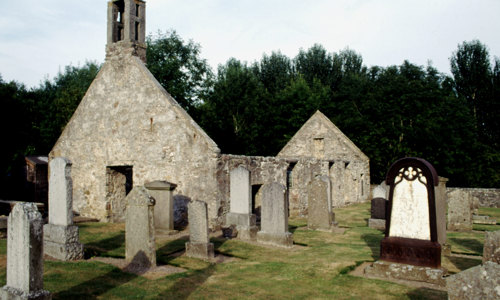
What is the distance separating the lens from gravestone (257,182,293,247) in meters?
10.5

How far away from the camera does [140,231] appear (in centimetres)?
788

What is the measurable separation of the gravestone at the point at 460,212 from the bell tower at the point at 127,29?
12.9m

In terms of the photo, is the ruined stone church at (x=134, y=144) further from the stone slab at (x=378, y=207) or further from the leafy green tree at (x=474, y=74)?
the leafy green tree at (x=474, y=74)

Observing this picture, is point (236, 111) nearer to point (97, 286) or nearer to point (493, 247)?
point (97, 286)

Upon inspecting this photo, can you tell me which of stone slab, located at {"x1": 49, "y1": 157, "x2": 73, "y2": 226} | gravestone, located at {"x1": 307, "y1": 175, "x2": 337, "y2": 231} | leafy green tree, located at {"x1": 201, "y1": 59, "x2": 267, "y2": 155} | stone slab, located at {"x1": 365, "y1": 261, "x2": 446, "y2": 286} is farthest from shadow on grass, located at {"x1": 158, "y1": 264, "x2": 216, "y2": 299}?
leafy green tree, located at {"x1": 201, "y1": 59, "x2": 267, "y2": 155}

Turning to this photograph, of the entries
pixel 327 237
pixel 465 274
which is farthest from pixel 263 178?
pixel 465 274

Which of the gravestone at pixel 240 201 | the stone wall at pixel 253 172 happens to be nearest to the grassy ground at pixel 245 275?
→ the gravestone at pixel 240 201

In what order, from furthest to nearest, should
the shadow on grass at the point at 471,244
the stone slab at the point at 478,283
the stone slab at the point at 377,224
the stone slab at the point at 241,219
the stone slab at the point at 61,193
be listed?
1. the stone slab at the point at 377,224
2. the stone slab at the point at 241,219
3. the shadow on grass at the point at 471,244
4. the stone slab at the point at 61,193
5. the stone slab at the point at 478,283

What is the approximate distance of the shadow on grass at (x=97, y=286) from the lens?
6080 millimetres

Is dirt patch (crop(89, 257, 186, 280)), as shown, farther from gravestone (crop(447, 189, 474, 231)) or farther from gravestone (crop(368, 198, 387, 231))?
gravestone (crop(447, 189, 474, 231))

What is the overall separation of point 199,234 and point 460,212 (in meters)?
9.85

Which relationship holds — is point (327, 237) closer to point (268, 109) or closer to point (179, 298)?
point (179, 298)

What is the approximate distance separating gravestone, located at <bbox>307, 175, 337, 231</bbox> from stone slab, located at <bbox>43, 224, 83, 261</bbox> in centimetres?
785

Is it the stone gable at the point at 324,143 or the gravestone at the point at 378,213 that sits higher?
the stone gable at the point at 324,143
